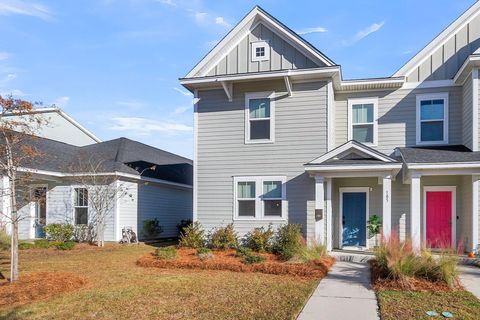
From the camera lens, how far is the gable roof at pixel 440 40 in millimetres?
13793

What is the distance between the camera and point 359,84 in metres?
14.4

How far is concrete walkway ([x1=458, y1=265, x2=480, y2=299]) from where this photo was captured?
817 cm

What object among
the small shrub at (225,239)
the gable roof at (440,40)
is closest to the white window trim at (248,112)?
the small shrub at (225,239)

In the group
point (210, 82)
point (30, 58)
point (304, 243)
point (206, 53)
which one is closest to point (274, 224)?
point (304, 243)

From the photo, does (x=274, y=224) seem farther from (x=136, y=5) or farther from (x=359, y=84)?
(x=136, y=5)

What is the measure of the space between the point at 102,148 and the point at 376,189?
12906mm

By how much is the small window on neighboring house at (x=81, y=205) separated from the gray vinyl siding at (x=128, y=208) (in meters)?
1.55

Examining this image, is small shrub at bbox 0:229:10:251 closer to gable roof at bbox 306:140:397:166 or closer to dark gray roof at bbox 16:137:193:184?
dark gray roof at bbox 16:137:193:184

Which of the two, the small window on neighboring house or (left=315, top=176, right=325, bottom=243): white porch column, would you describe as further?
the small window on neighboring house

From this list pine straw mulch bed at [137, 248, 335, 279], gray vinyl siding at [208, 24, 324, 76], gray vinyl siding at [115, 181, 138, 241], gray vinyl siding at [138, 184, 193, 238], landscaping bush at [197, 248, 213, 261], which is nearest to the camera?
pine straw mulch bed at [137, 248, 335, 279]

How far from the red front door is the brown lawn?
22.4ft

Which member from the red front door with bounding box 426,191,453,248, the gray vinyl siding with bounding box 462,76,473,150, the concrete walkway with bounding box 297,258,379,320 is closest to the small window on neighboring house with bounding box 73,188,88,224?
the concrete walkway with bounding box 297,258,379,320

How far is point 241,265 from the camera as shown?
35.3 feet

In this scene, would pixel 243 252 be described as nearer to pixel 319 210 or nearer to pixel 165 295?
pixel 319 210
